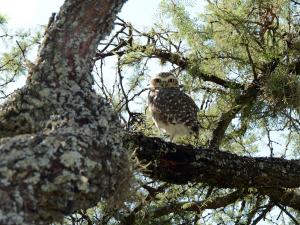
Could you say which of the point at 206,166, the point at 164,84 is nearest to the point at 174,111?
the point at 164,84

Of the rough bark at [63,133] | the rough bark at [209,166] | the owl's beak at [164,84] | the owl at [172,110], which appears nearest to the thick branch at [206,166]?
the rough bark at [209,166]

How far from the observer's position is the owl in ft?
14.8

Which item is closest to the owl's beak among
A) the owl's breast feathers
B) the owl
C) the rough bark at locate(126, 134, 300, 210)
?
the owl

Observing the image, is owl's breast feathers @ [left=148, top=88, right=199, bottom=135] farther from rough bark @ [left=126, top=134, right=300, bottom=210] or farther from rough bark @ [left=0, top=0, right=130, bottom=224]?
rough bark @ [left=0, top=0, right=130, bottom=224]

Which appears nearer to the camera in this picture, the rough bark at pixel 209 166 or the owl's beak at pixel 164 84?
the rough bark at pixel 209 166

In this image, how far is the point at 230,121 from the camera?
4.11 m

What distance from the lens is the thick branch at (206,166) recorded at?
123 inches

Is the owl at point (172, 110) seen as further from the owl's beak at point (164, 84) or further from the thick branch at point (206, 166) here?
the thick branch at point (206, 166)

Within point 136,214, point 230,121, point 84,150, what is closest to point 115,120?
point 84,150

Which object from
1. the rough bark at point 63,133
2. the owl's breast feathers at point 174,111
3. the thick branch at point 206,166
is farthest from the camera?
the owl's breast feathers at point 174,111

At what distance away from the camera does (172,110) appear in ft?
15.9

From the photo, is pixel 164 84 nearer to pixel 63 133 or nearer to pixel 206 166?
pixel 206 166

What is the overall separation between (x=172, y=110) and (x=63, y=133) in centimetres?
274

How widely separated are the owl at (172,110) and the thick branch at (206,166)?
106 centimetres
